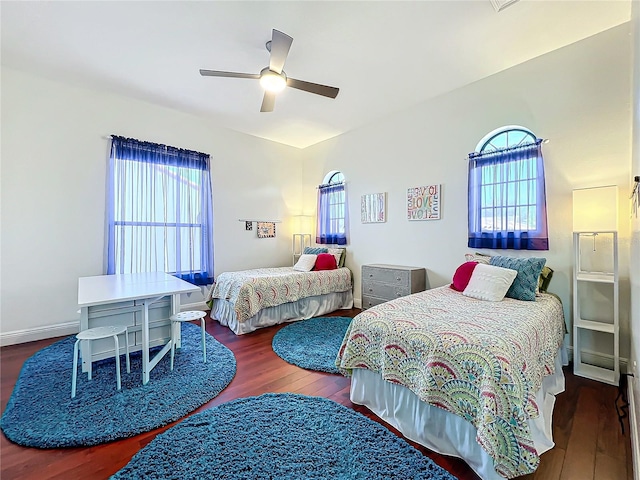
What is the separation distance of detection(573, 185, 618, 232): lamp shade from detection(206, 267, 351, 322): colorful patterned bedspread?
2928 mm

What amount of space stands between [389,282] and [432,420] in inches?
92.0

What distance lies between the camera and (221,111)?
4.12 m

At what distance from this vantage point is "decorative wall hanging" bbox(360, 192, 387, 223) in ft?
14.4

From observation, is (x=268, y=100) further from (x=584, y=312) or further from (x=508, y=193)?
(x=584, y=312)

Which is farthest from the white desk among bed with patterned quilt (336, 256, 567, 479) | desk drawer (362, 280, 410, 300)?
desk drawer (362, 280, 410, 300)

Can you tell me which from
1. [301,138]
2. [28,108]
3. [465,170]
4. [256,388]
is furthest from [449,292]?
[28,108]

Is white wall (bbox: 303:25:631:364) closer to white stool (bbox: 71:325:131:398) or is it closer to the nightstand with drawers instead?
the nightstand with drawers

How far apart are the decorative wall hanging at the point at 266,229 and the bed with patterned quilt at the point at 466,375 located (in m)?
3.40

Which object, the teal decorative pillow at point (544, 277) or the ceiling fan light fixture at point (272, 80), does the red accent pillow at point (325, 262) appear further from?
the teal decorative pillow at point (544, 277)

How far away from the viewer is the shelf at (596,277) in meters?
2.38

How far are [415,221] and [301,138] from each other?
8.69 ft

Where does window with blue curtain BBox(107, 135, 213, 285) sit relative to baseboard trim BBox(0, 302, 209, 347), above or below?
above

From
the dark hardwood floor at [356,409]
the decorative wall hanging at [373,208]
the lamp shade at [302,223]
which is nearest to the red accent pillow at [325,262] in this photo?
the decorative wall hanging at [373,208]

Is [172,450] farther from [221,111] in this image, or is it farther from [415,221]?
[221,111]
